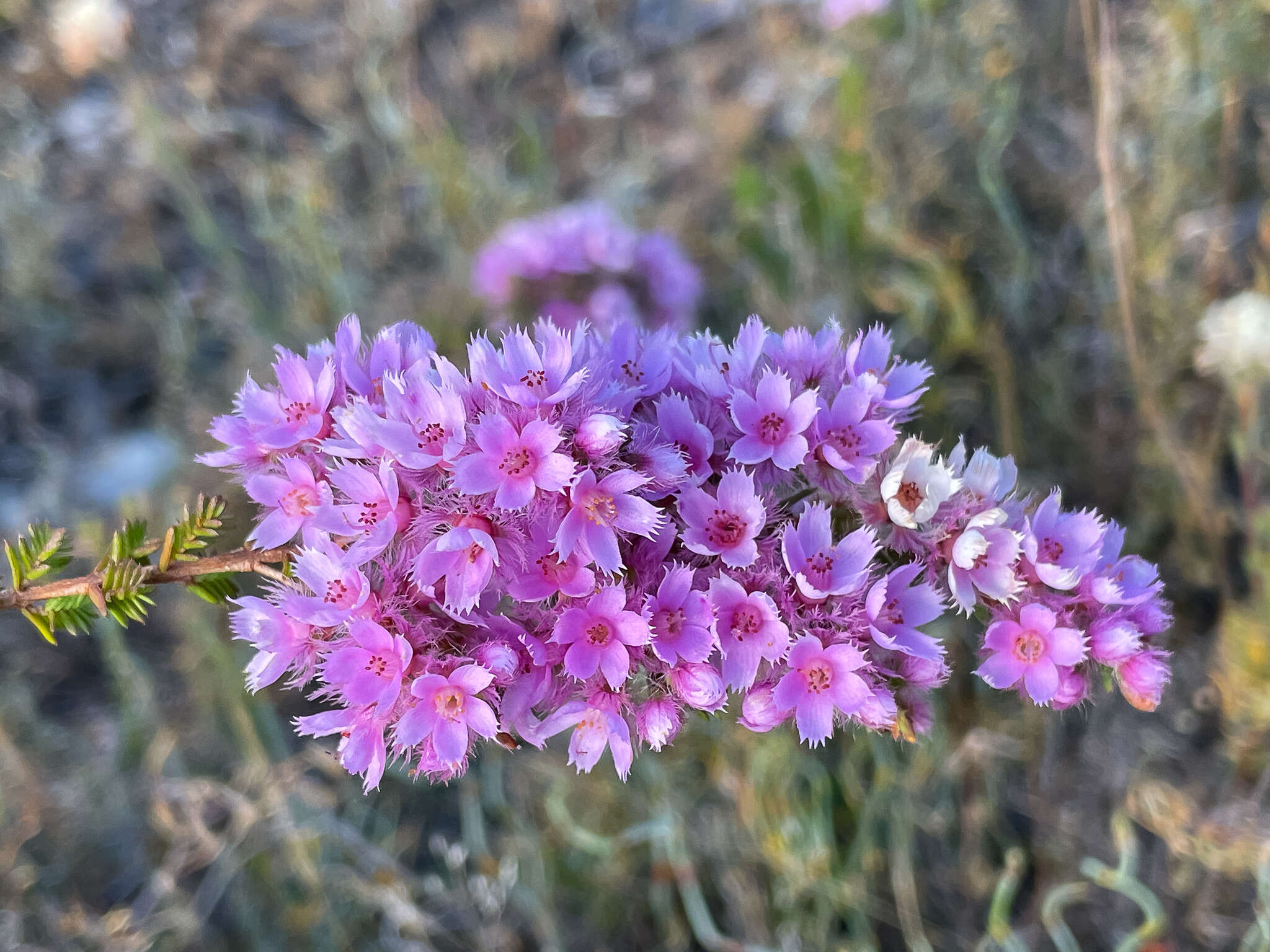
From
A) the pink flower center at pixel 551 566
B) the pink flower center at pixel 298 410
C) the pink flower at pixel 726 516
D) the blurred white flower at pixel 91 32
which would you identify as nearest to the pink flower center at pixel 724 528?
the pink flower at pixel 726 516

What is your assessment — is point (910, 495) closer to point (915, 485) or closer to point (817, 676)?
point (915, 485)

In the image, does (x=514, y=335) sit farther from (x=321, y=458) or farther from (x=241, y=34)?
(x=241, y=34)

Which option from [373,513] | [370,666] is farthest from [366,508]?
[370,666]

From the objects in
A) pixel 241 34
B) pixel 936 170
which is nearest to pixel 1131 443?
pixel 936 170

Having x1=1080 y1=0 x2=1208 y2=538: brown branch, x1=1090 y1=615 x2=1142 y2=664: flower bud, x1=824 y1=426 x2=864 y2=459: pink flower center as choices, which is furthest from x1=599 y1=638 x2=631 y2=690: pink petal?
x1=1080 y1=0 x2=1208 y2=538: brown branch

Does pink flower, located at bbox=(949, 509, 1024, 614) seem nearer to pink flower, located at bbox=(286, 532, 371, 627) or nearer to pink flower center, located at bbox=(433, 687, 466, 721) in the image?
pink flower center, located at bbox=(433, 687, 466, 721)

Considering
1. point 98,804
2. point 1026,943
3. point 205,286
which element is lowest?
point 1026,943

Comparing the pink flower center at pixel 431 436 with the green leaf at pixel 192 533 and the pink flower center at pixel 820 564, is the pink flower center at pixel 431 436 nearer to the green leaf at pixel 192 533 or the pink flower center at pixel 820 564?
the green leaf at pixel 192 533
